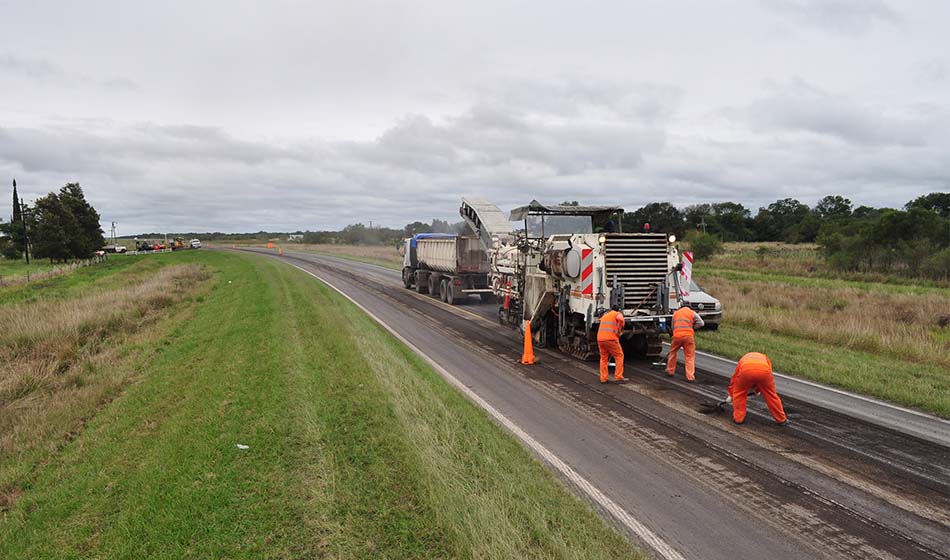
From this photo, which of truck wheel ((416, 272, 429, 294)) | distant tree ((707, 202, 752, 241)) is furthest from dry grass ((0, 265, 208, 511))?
distant tree ((707, 202, 752, 241))

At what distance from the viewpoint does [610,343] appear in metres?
9.41

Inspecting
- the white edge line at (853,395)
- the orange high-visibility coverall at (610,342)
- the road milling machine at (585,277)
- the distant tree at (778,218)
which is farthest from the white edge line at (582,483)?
the distant tree at (778,218)

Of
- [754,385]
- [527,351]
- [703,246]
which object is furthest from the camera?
[703,246]

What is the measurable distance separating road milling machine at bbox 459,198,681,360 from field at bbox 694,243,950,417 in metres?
2.39

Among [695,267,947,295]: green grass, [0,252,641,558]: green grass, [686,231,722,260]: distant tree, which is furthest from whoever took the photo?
[686,231,722,260]: distant tree

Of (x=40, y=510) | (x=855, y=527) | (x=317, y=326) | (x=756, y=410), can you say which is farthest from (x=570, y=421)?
(x=317, y=326)

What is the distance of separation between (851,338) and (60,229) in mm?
52723

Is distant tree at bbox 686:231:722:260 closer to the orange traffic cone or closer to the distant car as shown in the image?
the distant car

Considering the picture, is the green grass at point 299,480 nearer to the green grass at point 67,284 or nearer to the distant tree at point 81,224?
the green grass at point 67,284

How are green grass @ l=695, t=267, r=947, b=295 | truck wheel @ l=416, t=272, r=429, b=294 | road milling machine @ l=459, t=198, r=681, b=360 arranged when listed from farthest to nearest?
1. green grass @ l=695, t=267, r=947, b=295
2. truck wheel @ l=416, t=272, r=429, b=294
3. road milling machine @ l=459, t=198, r=681, b=360

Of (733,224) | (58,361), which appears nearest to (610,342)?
(58,361)

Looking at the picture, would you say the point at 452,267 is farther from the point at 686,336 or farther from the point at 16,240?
the point at 16,240

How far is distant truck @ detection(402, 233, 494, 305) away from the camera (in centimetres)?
2047

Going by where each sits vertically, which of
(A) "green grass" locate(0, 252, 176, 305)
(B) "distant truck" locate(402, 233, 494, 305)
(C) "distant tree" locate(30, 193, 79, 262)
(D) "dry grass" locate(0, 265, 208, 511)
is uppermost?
(C) "distant tree" locate(30, 193, 79, 262)
